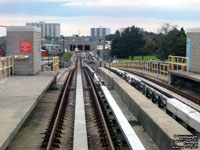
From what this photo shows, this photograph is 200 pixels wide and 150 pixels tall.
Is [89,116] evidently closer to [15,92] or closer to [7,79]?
[15,92]

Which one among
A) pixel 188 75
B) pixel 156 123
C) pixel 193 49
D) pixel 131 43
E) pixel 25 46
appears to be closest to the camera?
pixel 156 123

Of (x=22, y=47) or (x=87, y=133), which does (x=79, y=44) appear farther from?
(x=87, y=133)

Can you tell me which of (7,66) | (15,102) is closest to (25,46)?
(7,66)

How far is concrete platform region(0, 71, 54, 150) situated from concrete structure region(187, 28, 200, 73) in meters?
11.3

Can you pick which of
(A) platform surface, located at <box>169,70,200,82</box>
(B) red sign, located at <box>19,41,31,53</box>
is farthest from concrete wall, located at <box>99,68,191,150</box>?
(B) red sign, located at <box>19,41,31,53</box>

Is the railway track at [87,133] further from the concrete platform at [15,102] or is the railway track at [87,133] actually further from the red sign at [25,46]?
the red sign at [25,46]

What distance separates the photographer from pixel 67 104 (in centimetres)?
1589

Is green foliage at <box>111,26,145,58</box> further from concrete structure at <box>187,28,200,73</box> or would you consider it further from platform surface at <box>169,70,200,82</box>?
concrete structure at <box>187,28,200,73</box>

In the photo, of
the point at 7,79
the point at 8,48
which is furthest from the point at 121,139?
the point at 8,48

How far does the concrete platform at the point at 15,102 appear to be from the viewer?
8.11 m

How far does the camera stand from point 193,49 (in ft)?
72.1

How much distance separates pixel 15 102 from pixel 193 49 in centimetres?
1495

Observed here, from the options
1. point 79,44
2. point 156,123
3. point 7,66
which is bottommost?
point 156,123

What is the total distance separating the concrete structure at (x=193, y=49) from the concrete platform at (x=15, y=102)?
11.3 meters
